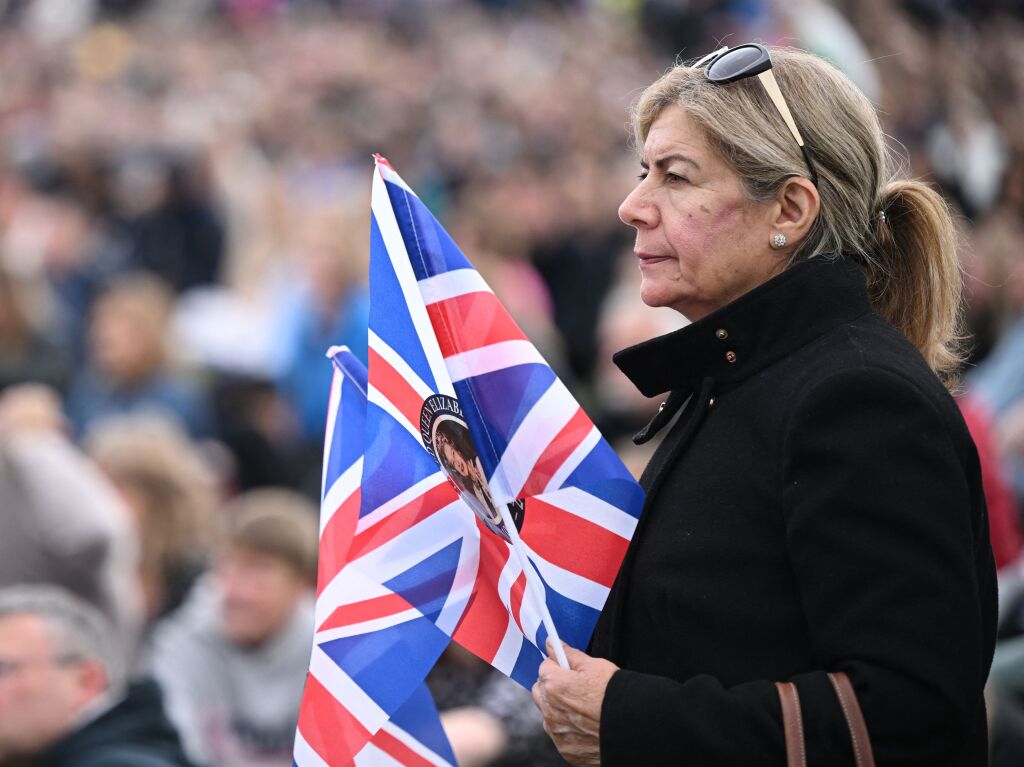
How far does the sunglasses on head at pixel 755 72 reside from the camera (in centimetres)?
209

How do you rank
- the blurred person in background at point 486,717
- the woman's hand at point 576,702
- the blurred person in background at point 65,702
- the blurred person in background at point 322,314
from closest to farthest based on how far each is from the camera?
the woman's hand at point 576,702, the blurred person in background at point 65,702, the blurred person in background at point 486,717, the blurred person in background at point 322,314

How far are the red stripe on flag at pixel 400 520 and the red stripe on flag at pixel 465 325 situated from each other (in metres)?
0.24

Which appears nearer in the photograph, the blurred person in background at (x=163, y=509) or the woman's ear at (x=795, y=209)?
the woman's ear at (x=795, y=209)

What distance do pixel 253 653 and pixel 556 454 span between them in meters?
2.93

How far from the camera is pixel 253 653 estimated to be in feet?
15.9

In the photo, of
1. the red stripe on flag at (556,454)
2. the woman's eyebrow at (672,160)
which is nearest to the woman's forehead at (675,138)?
the woman's eyebrow at (672,160)

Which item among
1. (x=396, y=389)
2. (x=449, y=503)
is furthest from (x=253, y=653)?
(x=396, y=389)

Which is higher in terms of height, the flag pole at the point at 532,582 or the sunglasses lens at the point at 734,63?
the sunglasses lens at the point at 734,63

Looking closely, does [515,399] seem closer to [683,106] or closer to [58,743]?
[683,106]

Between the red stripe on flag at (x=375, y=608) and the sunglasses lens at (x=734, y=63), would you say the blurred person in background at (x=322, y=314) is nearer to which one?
the red stripe on flag at (x=375, y=608)

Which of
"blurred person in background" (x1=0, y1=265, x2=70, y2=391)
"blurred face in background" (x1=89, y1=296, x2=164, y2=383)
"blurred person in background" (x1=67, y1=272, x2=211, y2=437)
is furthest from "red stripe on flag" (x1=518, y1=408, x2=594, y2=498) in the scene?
"blurred face in background" (x1=89, y1=296, x2=164, y2=383)

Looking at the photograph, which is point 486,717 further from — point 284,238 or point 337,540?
point 284,238

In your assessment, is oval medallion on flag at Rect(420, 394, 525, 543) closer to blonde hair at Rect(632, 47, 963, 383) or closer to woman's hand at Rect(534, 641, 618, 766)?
woman's hand at Rect(534, 641, 618, 766)

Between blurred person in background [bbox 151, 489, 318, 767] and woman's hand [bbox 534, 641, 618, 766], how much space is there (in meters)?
2.82
